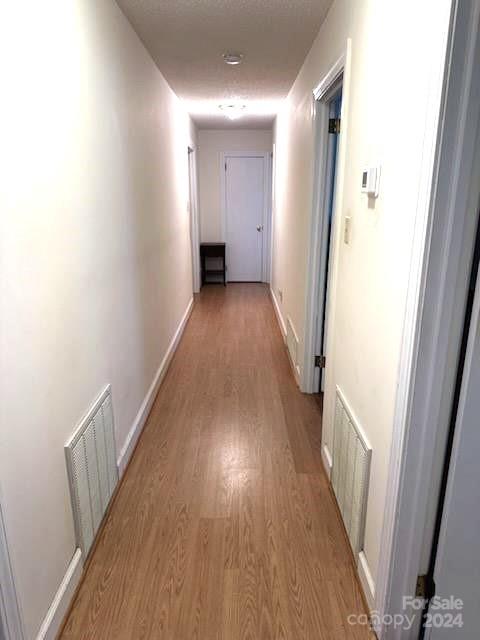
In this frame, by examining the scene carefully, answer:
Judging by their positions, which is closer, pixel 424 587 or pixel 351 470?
pixel 424 587

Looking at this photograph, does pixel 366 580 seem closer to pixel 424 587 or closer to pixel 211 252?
pixel 424 587

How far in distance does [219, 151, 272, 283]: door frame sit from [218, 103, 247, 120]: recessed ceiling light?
4.41ft

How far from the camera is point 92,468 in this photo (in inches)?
70.4

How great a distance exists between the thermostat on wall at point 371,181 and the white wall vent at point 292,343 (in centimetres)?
207

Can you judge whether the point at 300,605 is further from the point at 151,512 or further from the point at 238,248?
the point at 238,248

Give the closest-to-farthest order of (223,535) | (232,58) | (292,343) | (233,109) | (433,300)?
(433,300), (223,535), (232,58), (292,343), (233,109)

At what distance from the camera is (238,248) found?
7031 mm

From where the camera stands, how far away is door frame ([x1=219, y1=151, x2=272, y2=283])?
21.6ft

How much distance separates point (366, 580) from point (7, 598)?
3.89ft

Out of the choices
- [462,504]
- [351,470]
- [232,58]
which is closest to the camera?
[462,504]

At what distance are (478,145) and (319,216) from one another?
1.85 m

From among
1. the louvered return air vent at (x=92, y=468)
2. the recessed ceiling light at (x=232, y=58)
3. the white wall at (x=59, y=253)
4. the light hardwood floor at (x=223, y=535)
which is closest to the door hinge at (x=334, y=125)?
the recessed ceiling light at (x=232, y=58)

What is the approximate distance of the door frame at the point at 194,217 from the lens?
19.1 ft

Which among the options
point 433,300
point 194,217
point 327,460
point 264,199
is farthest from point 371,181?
point 264,199
